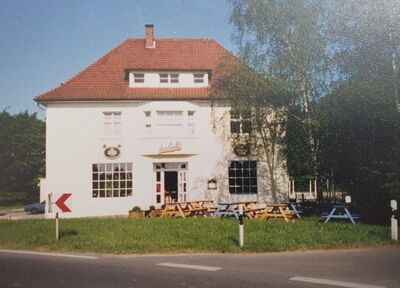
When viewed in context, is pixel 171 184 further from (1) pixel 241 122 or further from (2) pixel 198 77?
(2) pixel 198 77

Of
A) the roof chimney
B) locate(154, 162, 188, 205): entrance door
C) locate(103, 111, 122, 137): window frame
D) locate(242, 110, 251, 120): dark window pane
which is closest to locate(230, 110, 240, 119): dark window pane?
locate(242, 110, 251, 120): dark window pane

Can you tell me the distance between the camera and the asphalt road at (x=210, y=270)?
704 centimetres

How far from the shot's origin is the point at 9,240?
1421 cm

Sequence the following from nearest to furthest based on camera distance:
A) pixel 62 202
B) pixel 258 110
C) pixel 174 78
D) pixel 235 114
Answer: pixel 62 202
pixel 258 110
pixel 235 114
pixel 174 78

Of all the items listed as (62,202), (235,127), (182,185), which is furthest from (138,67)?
(62,202)

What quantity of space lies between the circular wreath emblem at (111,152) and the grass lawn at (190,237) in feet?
25.9

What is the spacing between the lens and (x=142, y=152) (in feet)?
78.7

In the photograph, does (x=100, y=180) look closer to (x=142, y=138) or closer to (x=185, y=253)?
(x=142, y=138)

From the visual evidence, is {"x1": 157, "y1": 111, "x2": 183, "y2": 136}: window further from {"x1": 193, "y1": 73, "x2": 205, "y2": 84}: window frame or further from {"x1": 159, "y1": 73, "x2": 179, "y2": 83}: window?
{"x1": 193, "y1": 73, "x2": 205, "y2": 84}: window frame

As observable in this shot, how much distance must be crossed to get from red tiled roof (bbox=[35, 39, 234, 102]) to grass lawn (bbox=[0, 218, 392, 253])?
9.79 meters

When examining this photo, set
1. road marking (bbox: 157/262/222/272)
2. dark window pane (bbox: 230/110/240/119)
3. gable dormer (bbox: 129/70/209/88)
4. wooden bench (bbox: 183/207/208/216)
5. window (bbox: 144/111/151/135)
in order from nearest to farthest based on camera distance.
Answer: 1. road marking (bbox: 157/262/222/272)
2. wooden bench (bbox: 183/207/208/216)
3. dark window pane (bbox: 230/110/240/119)
4. window (bbox: 144/111/151/135)
5. gable dormer (bbox: 129/70/209/88)

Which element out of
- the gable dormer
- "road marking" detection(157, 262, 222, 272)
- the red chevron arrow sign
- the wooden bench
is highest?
the gable dormer

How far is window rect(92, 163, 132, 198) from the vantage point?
941 inches

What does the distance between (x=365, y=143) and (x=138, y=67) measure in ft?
47.9
